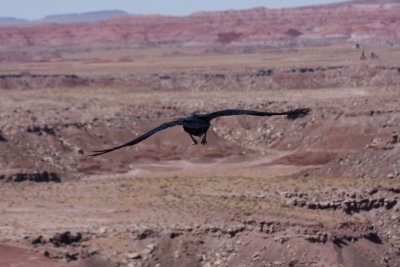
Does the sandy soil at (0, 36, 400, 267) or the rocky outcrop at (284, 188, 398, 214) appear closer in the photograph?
the sandy soil at (0, 36, 400, 267)

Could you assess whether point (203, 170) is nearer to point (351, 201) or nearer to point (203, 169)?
point (203, 169)

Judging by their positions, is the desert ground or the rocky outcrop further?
the rocky outcrop

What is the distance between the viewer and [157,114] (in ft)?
312

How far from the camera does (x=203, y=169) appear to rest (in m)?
77.6

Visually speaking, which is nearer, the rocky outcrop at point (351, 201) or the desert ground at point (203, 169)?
the desert ground at point (203, 169)

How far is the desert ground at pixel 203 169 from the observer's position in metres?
47.5

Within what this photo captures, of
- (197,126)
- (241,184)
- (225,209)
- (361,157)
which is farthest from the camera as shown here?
(361,157)

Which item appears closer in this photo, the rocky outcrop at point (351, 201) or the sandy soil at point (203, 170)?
the sandy soil at point (203, 170)

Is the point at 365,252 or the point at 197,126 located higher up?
the point at 197,126

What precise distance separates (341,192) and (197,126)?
32.9 metres

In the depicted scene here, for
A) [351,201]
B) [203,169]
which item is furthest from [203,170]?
[351,201]

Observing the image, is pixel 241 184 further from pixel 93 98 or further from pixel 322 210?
pixel 93 98

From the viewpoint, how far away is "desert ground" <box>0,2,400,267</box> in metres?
47.5

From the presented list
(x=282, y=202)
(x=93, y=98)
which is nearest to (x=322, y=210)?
(x=282, y=202)
